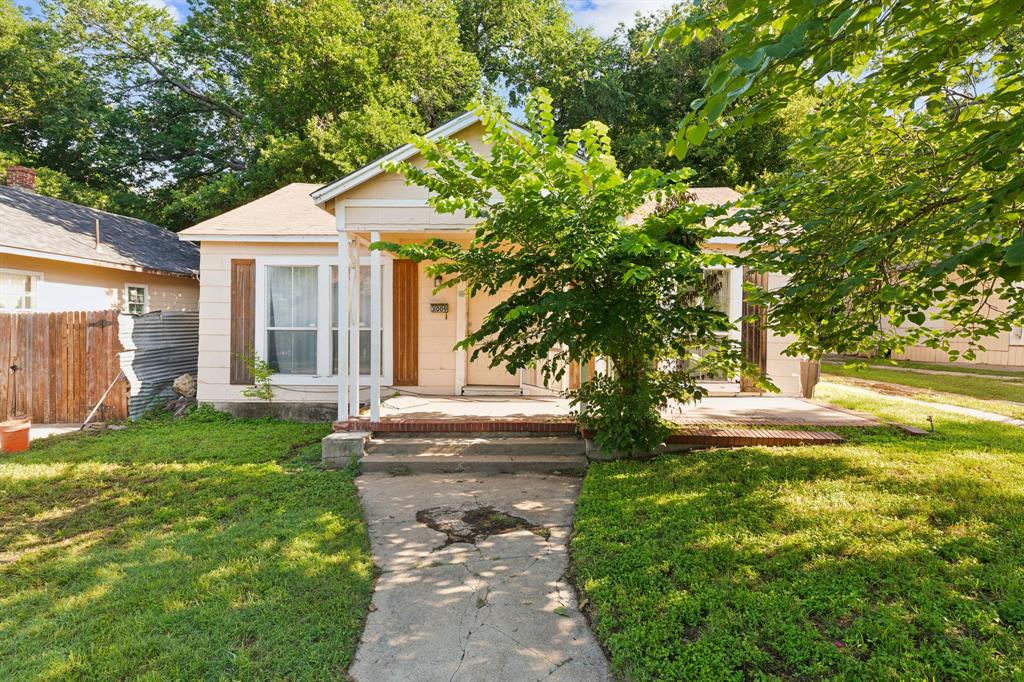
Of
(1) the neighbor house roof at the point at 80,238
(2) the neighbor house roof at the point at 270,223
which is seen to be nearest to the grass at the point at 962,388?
(2) the neighbor house roof at the point at 270,223

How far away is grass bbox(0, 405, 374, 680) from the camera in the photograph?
272 centimetres

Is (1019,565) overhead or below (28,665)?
overhead

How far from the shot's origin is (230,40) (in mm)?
18656

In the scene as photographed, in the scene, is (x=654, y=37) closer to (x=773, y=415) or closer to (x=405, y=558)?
(x=405, y=558)

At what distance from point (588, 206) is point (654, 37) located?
2024mm

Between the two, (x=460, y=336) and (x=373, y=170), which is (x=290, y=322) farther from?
(x=373, y=170)

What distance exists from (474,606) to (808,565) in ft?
7.38

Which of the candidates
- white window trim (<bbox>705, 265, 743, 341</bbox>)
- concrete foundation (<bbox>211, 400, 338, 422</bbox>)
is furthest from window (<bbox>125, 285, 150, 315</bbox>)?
white window trim (<bbox>705, 265, 743, 341</bbox>)

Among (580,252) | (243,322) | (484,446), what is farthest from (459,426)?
(243,322)

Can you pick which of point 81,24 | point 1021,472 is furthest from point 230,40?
point 1021,472

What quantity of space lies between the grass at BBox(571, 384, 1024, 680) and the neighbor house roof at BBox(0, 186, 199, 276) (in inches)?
407

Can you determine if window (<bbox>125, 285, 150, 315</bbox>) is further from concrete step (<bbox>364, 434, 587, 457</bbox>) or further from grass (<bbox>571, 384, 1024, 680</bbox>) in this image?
grass (<bbox>571, 384, 1024, 680</bbox>)

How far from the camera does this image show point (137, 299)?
38.1ft

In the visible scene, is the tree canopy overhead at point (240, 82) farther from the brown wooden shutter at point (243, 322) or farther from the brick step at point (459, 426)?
the brick step at point (459, 426)
